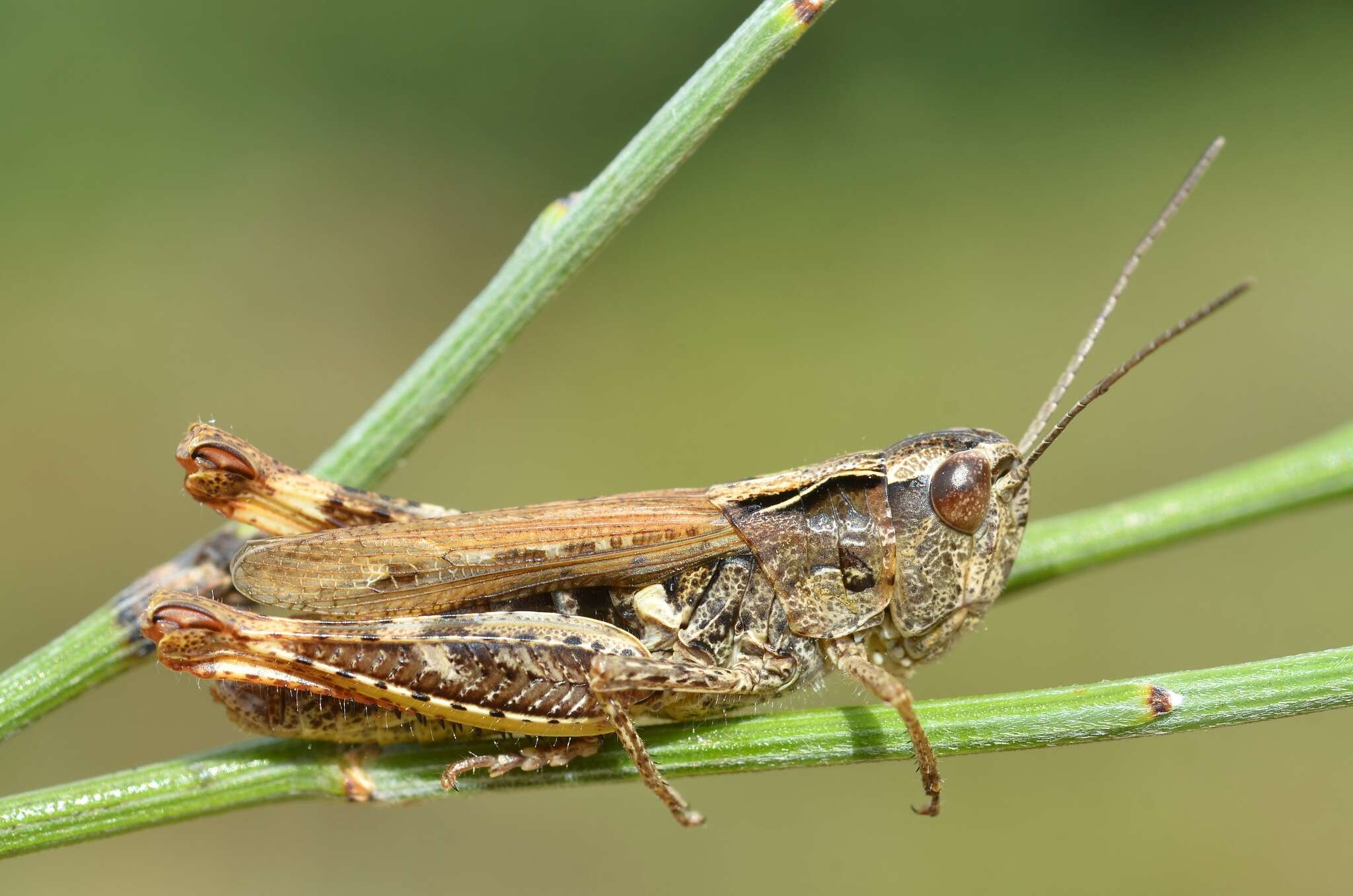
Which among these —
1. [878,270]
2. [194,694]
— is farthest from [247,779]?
[878,270]

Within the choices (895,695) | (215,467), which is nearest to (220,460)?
(215,467)

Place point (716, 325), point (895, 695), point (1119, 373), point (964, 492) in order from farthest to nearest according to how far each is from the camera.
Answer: point (716, 325)
point (964, 492)
point (1119, 373)
point (895, 695)

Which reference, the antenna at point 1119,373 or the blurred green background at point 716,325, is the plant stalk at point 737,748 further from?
the blurred green background at point 716,325

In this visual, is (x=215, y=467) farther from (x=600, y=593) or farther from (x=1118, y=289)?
(x=1118, y=289)

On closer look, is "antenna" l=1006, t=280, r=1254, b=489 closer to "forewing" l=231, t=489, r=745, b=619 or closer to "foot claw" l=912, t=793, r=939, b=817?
"foot claw" l=912, t=793, r=939, b=817

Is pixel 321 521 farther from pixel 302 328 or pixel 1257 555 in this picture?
pixel 1257 555
